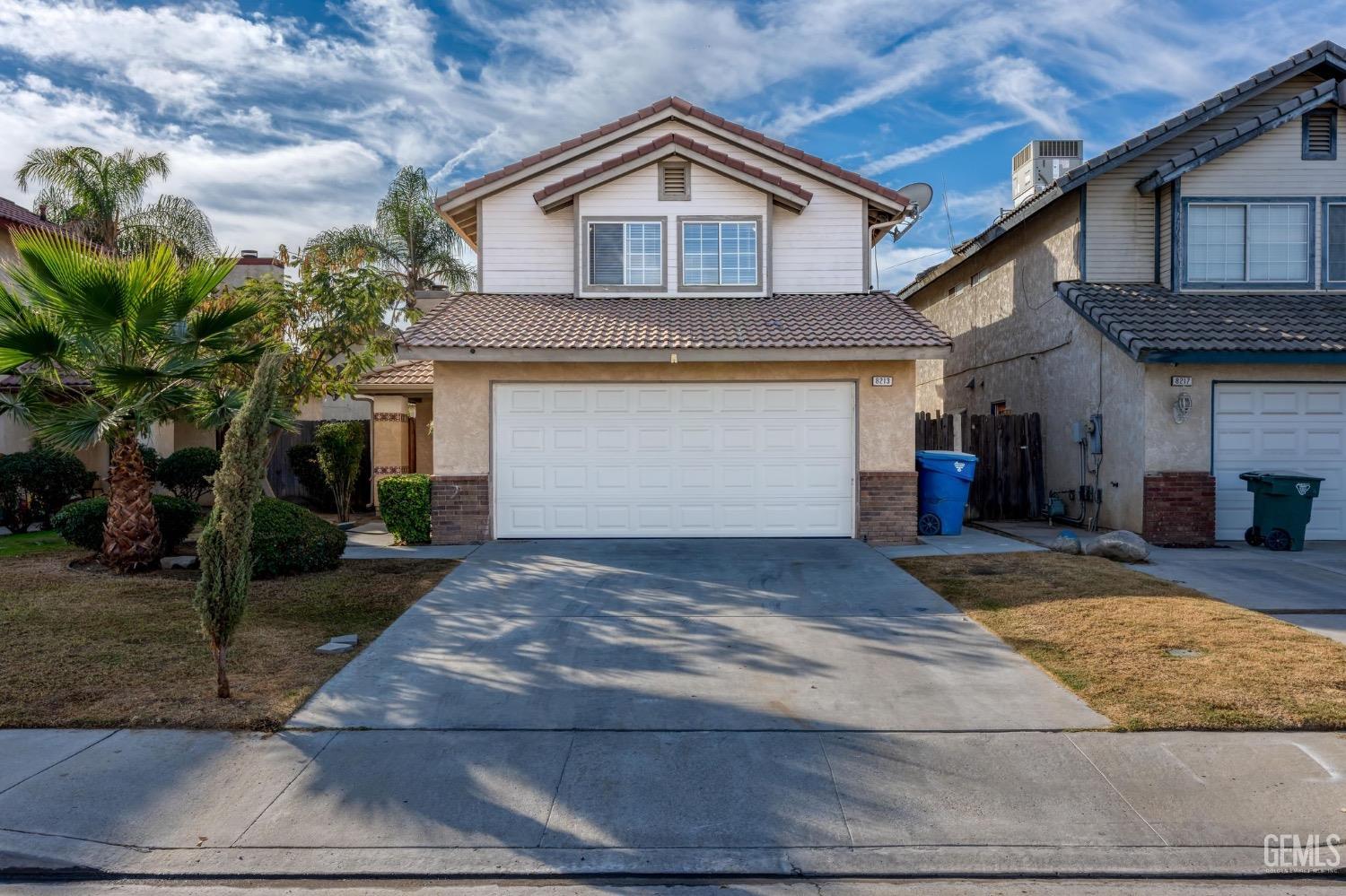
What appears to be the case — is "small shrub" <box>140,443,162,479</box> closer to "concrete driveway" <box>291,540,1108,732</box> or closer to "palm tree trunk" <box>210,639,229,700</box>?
"concrete driveway" <box>291,540,1108,732</box>

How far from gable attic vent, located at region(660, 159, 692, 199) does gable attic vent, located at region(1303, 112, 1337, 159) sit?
998 cm

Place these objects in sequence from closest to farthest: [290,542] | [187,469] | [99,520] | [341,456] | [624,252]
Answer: [290,542] → [99,520] → [624,252] → [187,469] → [341,456]

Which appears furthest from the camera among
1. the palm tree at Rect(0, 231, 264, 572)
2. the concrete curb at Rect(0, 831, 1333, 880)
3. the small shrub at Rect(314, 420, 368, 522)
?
the small shrub at Rect(314, 420, 368, 522)

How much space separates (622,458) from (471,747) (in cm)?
739

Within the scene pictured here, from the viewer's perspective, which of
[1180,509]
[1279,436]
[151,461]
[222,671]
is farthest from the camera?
[151,461]

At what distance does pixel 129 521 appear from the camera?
10.2 meters

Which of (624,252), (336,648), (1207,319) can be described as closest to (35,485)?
(336,648)

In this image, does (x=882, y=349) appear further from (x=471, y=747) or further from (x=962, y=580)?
(x=471, y=747)

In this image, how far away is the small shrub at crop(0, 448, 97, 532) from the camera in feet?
44.9

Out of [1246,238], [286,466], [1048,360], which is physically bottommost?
[286,466]

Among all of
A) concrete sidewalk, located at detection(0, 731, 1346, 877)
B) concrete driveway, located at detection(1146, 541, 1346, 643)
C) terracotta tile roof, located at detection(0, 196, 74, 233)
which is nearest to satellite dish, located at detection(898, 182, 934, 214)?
concrete driveway, located at detection(1146, 541, 1346, 643)

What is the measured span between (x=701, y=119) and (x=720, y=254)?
2.32m

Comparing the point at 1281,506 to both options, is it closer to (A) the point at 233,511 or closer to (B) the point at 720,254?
(B) the point at 720,254

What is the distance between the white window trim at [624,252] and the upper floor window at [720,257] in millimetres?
320
